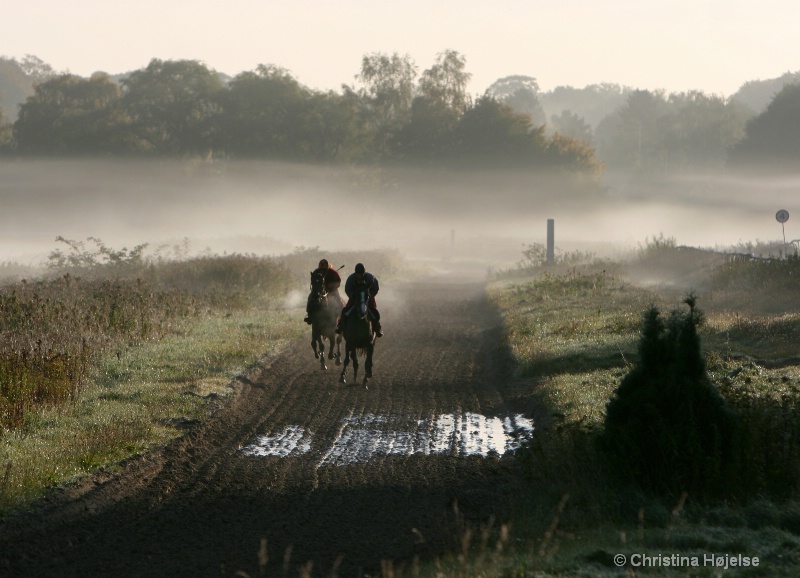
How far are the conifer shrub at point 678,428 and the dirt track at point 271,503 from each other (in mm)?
1441

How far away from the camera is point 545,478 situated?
9.95 m

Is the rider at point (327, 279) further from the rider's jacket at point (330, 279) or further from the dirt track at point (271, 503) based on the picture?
the dirt track at point (271, 503)

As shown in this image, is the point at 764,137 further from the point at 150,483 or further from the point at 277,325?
the point at 150,483

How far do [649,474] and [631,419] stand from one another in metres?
0.53

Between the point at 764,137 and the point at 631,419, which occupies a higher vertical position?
the point at 764,137

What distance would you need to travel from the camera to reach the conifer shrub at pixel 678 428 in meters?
8.98

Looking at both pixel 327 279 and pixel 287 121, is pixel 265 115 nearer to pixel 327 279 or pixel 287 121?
pixel 287 121

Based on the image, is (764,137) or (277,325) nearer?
(277,325)

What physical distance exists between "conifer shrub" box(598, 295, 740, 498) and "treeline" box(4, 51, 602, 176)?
3021 inches

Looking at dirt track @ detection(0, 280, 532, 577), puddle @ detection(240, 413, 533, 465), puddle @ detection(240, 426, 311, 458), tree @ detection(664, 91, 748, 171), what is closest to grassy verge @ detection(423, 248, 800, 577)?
dirt track @ detection(0, 280, 532, 577)

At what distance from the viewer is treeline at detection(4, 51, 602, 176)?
84.3m

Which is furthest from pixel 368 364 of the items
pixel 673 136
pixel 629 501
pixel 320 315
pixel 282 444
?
pixel 673 136

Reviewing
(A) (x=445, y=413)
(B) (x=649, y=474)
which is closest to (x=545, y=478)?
(B) (x=649, y=474)

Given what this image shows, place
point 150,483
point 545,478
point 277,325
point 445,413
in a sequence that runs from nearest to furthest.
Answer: point 545,478, point 150,483, point 445,413, point 277,325
